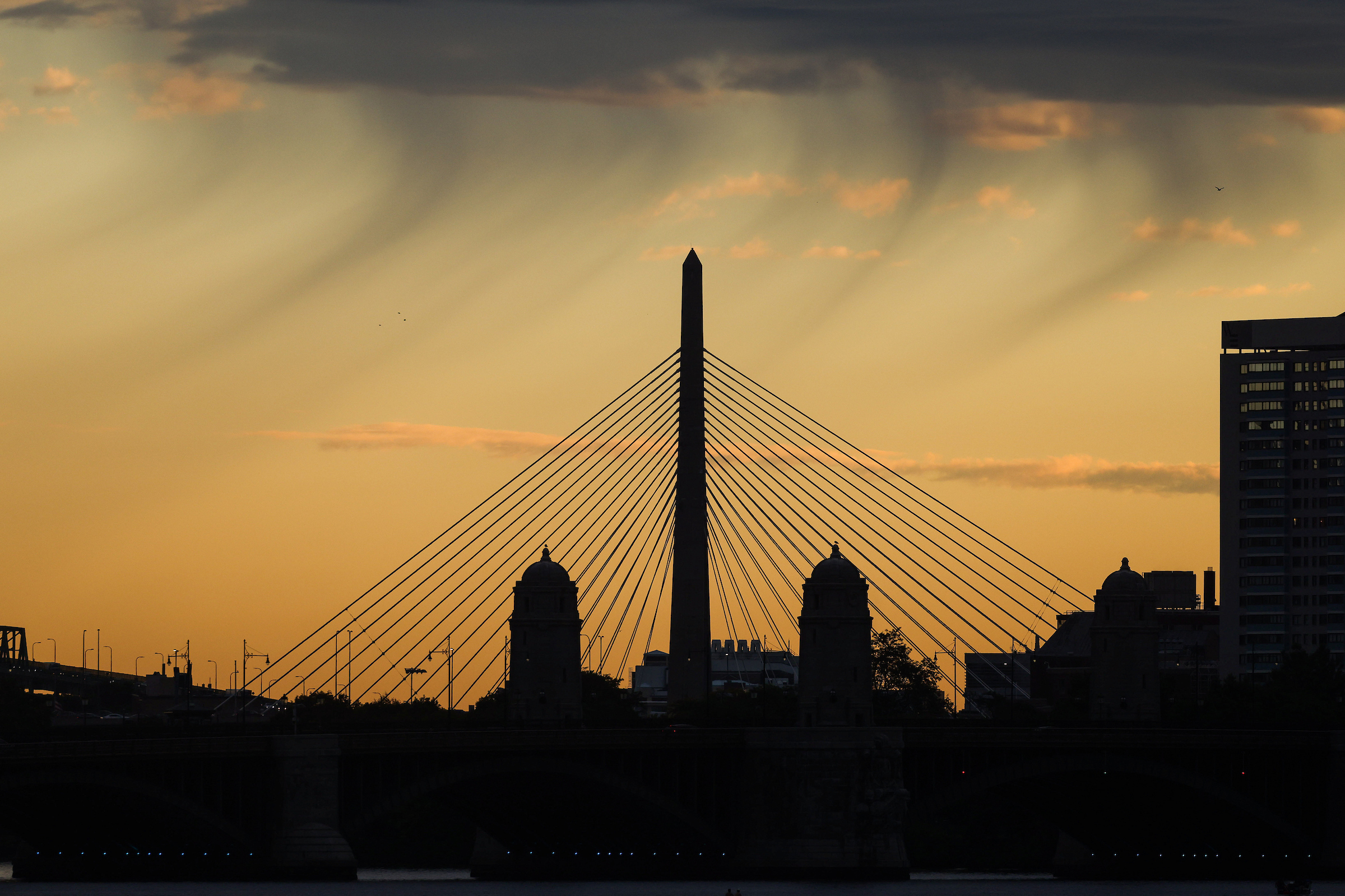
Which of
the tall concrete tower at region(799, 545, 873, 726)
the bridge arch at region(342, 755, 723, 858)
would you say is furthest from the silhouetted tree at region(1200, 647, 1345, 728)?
the bridge arch at region(342, 755, 723, 858)

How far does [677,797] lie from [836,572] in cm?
1413

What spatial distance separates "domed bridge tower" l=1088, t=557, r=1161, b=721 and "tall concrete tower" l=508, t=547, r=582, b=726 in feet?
96.7

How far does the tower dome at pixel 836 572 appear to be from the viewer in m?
124

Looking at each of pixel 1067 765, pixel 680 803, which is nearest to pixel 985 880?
pixel 1067 765

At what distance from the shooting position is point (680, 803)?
119 m

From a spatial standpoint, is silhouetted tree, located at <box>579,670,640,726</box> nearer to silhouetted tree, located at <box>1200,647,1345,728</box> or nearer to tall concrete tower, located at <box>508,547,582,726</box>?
tall concrete tower, located at <box>508,547,582,726</box>

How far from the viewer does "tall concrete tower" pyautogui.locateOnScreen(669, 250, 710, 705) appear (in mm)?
133250

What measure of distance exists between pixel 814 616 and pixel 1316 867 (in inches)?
1156

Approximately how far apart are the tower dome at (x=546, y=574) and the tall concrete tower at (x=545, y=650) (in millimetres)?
29

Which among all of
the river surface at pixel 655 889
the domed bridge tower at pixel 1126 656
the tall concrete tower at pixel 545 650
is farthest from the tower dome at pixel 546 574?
the domed bridge tower at pixel 1126 656

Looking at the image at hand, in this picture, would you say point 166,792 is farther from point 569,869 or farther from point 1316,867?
point 1316,867

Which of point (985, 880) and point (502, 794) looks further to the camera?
point (985, 880)

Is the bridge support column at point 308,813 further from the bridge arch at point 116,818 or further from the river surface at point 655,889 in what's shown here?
the bridge arch at point 116,818

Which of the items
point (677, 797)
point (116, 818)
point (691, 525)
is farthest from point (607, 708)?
point (116, 818)
